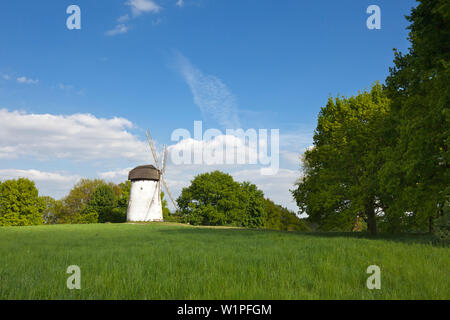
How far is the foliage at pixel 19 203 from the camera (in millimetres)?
58188

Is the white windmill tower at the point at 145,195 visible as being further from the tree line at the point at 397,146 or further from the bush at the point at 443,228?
the bush at the point at 443,228

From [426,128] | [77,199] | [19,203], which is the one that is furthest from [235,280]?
[77,199]

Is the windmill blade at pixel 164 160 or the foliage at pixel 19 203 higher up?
the windmill blade at pixel 164 160

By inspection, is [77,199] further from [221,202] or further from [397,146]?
[397,146]

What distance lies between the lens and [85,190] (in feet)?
252

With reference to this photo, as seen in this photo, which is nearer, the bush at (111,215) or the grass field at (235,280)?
the grass field at (235,280)

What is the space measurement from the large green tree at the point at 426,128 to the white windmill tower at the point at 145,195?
4792 centimetres

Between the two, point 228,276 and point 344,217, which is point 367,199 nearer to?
point 344,217

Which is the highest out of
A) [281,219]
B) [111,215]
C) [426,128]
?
[426,128]

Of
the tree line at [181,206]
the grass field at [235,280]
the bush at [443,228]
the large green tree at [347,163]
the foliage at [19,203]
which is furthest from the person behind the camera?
the tree line at [181,206]

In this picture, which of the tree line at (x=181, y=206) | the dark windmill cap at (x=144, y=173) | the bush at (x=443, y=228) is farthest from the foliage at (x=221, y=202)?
the bush at (x=443, y=228)

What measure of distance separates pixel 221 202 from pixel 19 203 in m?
40.2

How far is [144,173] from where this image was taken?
6056 cm
